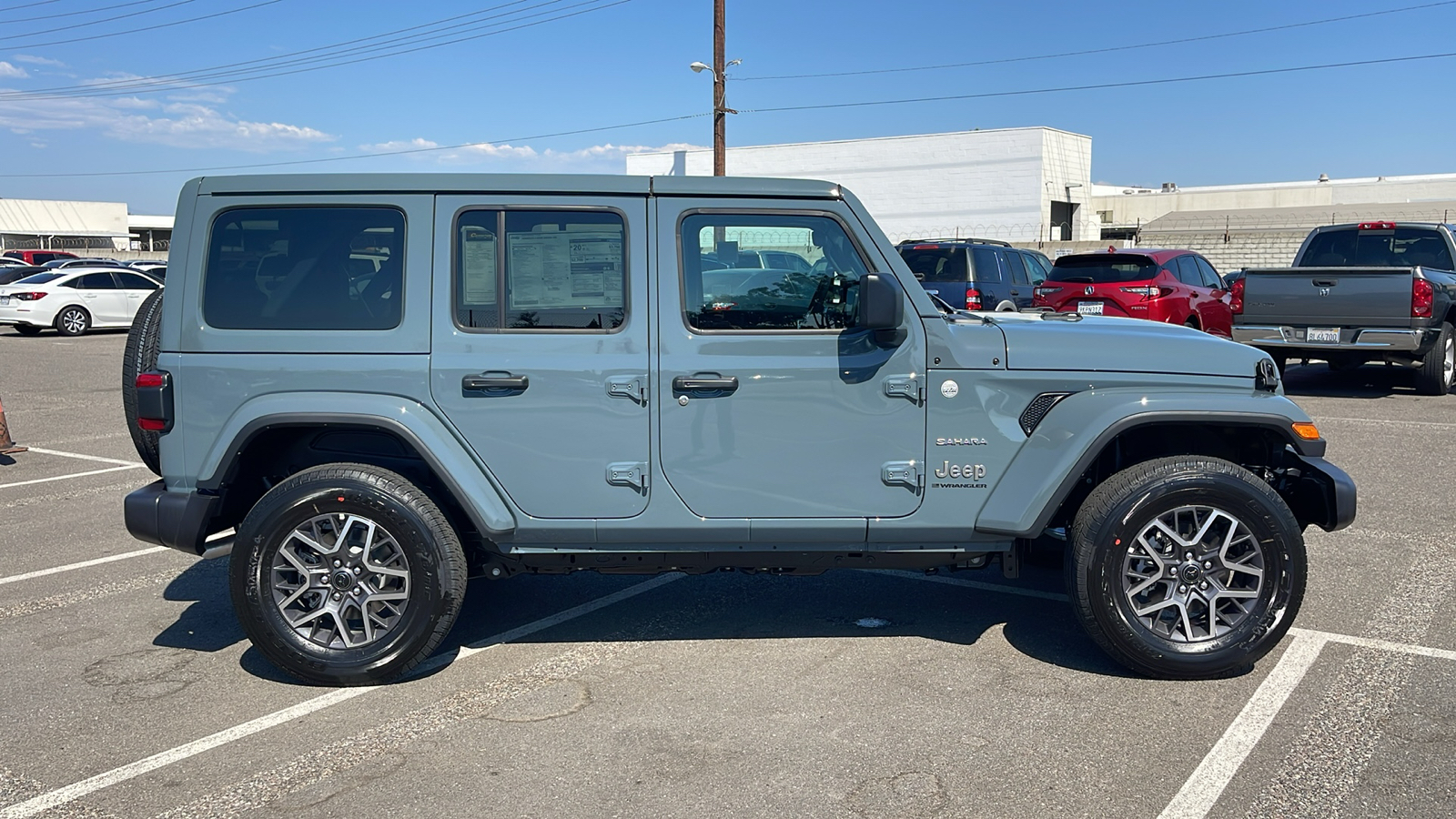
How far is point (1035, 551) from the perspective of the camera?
5.31 m

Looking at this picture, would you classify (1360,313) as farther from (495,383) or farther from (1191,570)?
(495,383)

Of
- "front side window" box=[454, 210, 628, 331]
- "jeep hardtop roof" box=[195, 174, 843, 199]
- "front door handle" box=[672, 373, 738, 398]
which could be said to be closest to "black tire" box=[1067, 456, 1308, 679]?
"front door handle" box=[672, 373, 738, 398]

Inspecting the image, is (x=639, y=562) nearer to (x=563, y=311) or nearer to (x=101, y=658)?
(x=563, y=311)

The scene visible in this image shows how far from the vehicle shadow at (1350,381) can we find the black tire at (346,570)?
38.0 feet

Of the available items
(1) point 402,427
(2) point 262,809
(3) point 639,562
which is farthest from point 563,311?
(2) point 262,809

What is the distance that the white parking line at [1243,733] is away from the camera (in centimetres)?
345

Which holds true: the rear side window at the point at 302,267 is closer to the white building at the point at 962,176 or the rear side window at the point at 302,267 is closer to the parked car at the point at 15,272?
the parked car at the point at 15,272

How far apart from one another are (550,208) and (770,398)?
1159mm

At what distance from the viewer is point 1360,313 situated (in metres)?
12.0

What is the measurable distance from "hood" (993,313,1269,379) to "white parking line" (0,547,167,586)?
17.0 ft

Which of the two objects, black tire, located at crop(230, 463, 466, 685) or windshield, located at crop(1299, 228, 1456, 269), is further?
windshield, located at crop(1299, 228, 1456, 269)

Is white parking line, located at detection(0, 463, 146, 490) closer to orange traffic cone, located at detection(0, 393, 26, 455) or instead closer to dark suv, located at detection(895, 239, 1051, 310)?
orange traffic cone, located at detection(0, 393, 26, 455)

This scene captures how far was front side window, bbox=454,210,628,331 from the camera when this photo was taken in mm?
4457

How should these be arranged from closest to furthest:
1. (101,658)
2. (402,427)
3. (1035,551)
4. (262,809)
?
1. (262,809)
2. (402,427)
3. (101,658)
4. (1035,551)
